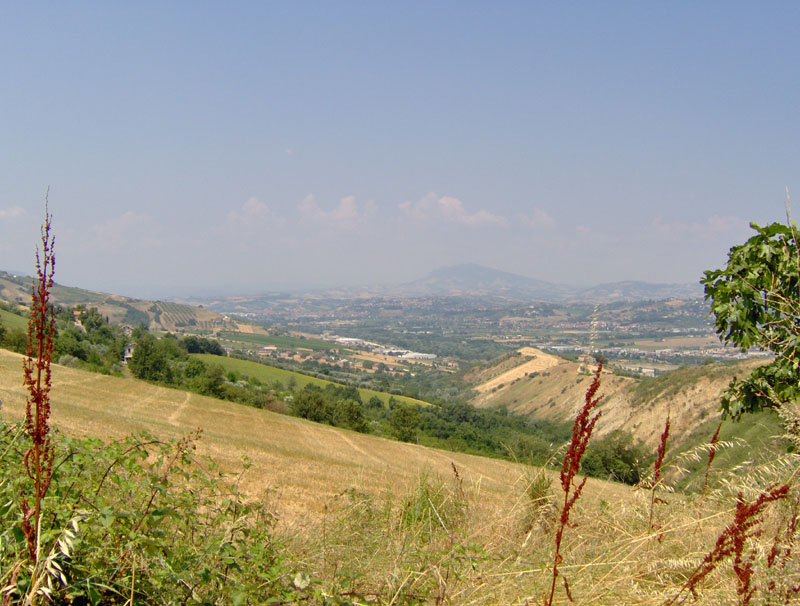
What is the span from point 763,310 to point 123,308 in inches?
7448

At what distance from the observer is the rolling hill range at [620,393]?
50.1 metres

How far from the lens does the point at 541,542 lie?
436cm

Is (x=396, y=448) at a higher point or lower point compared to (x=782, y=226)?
lower

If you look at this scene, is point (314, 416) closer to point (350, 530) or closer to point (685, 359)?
point (350, 530)

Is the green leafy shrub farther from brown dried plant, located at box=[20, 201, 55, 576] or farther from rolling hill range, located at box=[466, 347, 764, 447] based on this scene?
rolling hill range, located at box=[466, 347, 764, 447]

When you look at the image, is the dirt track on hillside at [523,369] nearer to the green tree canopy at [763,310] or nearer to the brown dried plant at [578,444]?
the green tree canopy at [763,310]

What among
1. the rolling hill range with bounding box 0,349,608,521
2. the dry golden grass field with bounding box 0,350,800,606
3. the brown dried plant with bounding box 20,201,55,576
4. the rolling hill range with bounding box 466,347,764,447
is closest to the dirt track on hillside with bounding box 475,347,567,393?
the rolling hill range with bounding box 466,347,764,447

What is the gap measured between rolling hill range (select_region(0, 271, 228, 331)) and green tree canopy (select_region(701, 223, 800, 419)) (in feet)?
512

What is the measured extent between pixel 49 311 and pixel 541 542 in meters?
4.17

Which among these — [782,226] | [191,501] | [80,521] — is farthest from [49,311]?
[782,226]

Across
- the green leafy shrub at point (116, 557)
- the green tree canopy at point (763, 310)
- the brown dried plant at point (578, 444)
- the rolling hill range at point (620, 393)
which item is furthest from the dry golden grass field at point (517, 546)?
the green tree canopy at point (763, 310)

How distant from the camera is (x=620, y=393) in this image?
2724 inches

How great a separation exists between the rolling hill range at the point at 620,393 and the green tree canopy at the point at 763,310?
15.4 ft

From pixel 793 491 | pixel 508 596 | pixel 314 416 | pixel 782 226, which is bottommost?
pixel 314 416
